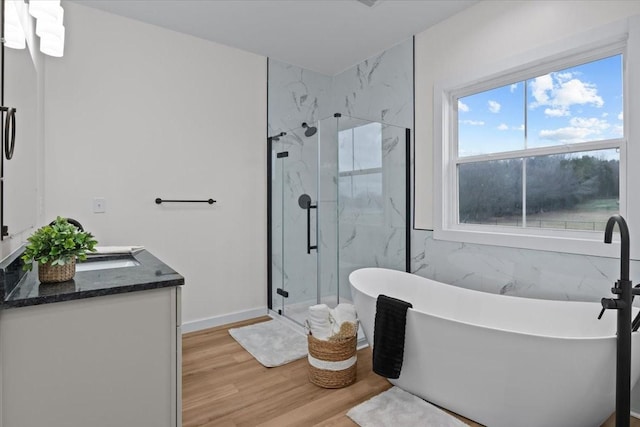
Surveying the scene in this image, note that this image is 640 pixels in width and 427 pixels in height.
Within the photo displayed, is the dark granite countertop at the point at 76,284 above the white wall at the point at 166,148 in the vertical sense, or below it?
below

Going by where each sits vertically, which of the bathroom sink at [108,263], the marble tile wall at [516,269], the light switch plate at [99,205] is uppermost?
the light switch plate at [99,205]

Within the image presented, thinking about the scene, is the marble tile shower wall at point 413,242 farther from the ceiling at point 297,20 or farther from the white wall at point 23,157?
the white wall at point 23,157

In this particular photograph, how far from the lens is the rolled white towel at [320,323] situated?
2.24 meters

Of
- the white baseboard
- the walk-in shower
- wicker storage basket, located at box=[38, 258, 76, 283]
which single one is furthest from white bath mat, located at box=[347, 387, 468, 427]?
the white baseboard

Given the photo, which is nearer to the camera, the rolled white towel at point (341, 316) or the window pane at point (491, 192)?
the rolled white towel at point (341, 316)

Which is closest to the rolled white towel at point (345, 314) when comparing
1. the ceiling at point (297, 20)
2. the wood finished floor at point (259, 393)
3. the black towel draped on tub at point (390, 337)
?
the black towel draped on tub at point (390, 337)

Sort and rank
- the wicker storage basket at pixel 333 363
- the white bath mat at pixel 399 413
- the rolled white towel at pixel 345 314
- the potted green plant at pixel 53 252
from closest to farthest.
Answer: the potted green plant at pixel 53 252 < the white bath mat at pixel 399 413 < the wicker storage basket at pixel 333 363 < the rolled white towel at pixel 345 314

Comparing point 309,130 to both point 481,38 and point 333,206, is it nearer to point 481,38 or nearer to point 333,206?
point 333,206

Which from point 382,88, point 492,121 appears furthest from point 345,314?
point 382,88

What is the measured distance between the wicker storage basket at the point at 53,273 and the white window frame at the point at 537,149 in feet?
7.86

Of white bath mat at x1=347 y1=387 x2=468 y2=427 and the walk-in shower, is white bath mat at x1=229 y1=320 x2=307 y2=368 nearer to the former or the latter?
the walk-in shower

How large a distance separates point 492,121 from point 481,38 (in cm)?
59

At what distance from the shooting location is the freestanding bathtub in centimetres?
154

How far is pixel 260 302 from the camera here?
354 cm
